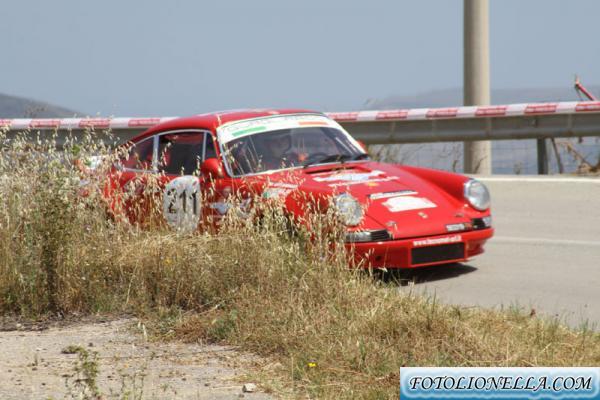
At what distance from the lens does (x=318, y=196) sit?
8.79 metres

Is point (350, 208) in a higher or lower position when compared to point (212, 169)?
lower

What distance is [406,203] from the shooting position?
9.29m

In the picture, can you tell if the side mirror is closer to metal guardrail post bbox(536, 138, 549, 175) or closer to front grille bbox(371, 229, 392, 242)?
front grille bbox(371, 229, 392, 242)

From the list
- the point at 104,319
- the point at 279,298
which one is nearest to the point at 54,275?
the point at 104,319

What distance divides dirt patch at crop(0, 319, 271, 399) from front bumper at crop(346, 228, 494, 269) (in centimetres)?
220

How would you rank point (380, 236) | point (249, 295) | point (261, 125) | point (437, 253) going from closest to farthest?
point (249, 295)
point (380, 236)
point (437, 253)
point (261, 125)

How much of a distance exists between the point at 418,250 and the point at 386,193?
59cm

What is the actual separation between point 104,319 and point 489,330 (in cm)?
232

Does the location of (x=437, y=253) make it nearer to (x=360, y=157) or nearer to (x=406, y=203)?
(x=406, y=203)

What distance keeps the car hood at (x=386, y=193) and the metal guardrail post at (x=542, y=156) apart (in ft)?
21.8

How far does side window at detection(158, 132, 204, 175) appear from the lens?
10125mm

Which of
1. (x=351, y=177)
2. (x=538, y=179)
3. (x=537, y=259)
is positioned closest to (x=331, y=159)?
(x=351, y=177)

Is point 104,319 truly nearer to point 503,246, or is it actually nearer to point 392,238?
point 392,238

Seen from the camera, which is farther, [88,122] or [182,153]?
[88,122]
